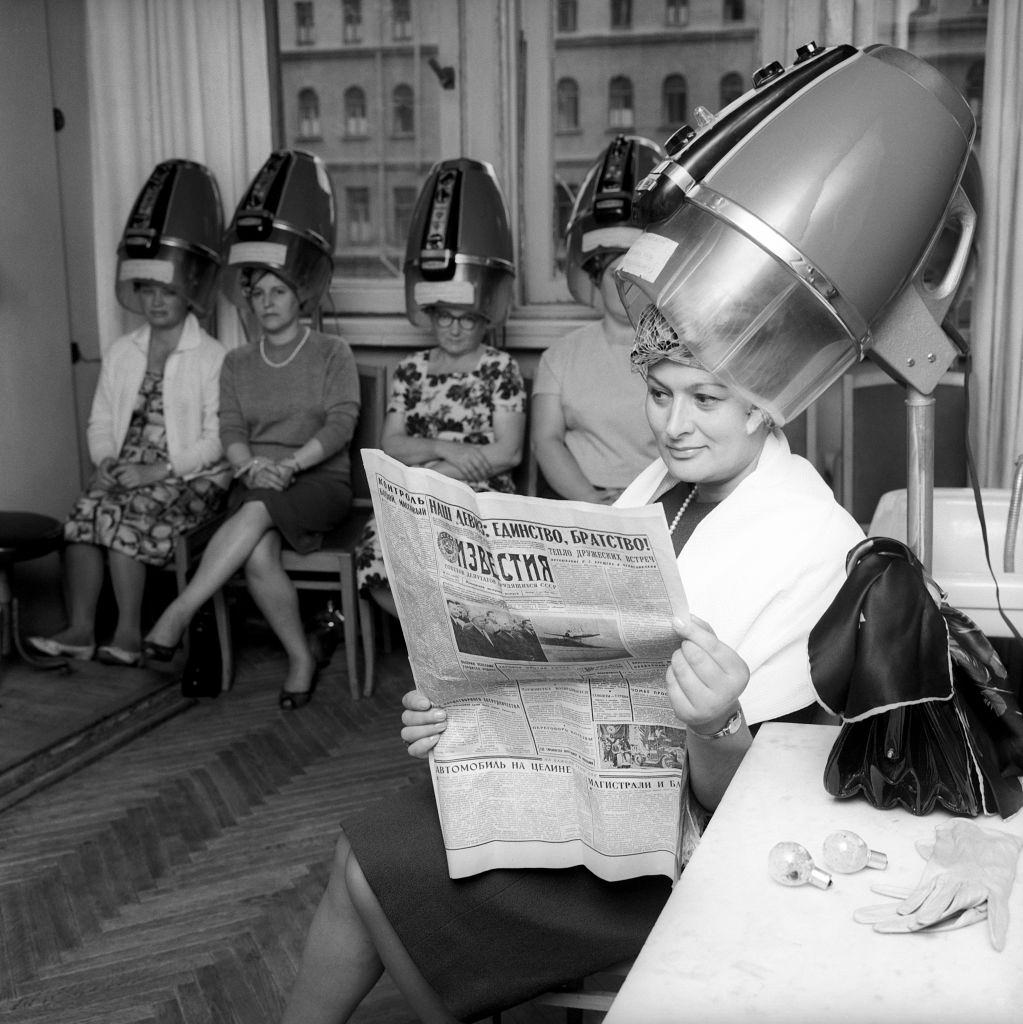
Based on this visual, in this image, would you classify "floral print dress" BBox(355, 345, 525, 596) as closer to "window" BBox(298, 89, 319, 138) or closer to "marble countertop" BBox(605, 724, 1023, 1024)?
"window" BBox(298, 89, 319, 138)

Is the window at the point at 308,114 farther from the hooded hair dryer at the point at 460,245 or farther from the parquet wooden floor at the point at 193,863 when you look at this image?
the parquet wooden floor at the point at 193,863

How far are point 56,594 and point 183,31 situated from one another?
1.92m

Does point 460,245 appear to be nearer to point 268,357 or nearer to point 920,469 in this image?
point 268,357

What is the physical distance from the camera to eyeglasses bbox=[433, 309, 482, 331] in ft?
11.2

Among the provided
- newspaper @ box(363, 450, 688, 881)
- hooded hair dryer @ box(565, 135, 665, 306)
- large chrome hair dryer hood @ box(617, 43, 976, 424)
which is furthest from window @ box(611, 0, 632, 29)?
newspaper @ box(363, 450, 688, 881)

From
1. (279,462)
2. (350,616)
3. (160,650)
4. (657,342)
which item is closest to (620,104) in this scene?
(279,462)

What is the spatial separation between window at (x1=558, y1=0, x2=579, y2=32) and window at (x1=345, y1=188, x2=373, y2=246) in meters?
0.88

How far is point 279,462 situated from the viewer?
11.3 ft

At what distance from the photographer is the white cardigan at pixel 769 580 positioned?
1192 mm

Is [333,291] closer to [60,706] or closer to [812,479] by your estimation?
[60,706]

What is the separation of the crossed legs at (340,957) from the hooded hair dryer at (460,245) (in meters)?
2.21

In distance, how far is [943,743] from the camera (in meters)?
0.93

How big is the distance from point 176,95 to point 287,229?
0.88m

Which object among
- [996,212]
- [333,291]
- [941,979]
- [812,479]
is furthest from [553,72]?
[941,979]
